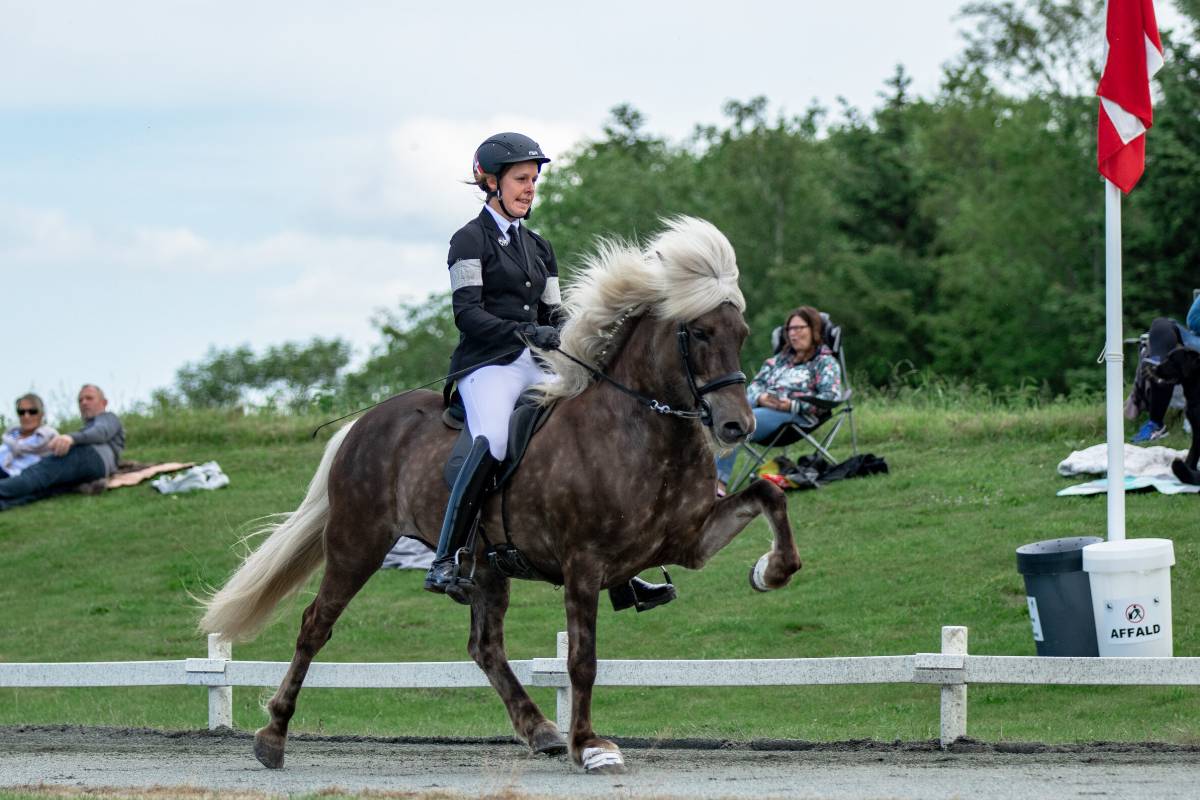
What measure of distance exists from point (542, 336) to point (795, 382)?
7886 millimetres

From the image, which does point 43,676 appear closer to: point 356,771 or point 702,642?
point 356,771

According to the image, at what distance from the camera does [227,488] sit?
63.4 feet

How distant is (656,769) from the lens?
7.52 m

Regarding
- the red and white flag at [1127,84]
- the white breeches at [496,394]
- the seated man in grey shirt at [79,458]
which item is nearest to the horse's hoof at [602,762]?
the white breeches at [496,394]

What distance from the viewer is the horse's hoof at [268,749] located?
8.26m

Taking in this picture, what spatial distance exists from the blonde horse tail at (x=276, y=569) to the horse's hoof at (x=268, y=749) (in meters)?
1.00

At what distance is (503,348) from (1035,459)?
9805 mm

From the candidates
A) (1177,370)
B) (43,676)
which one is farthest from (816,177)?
(43,676)

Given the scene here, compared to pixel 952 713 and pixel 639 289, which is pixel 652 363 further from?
pixel 952 713

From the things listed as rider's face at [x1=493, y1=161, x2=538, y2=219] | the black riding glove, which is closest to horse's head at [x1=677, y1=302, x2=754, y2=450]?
the black riding glove

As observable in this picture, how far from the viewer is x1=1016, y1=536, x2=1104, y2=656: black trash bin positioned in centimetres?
862

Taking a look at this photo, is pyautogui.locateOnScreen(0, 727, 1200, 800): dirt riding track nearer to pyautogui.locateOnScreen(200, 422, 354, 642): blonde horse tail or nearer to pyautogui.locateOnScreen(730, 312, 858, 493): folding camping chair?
pyautogui.locateOnScreen(200, 422, 354, 642): blonde horse tail

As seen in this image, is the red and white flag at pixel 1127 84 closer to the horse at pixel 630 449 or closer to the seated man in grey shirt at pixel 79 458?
the horse at pixel 630 449

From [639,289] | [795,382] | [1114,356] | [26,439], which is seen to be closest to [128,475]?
[26,439]
